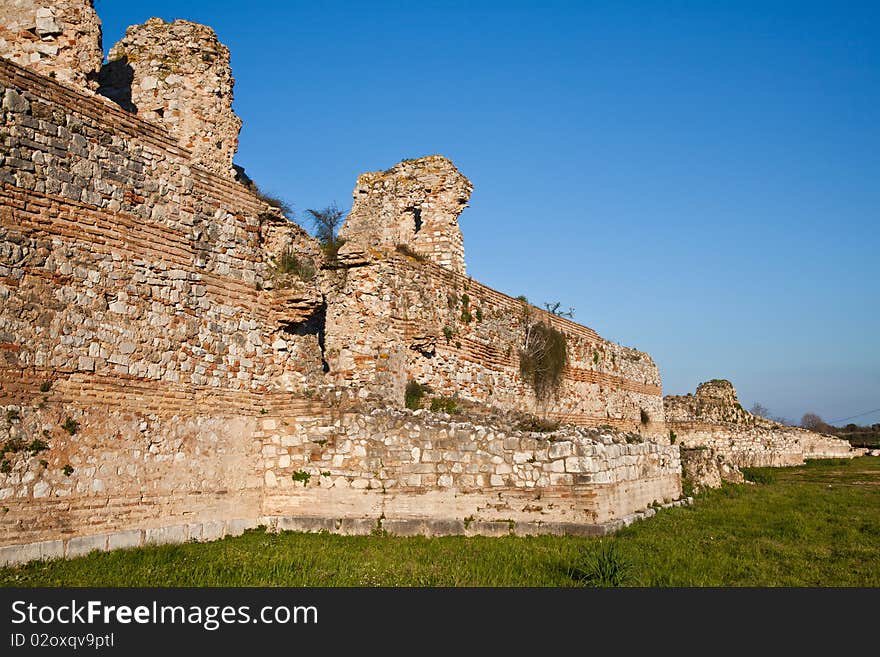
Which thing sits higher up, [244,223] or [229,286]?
[244,223]

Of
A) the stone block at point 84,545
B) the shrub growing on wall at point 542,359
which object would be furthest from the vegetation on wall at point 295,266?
the shrub growing on wall at point 542,359

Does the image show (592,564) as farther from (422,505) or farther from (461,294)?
(461,294)

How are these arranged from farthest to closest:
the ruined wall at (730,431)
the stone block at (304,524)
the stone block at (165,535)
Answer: the ruined wall at (730,431) < the stone block at (304,524) < the stone block at (165,535)

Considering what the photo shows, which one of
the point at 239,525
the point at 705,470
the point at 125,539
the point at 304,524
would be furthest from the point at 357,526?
the point at 705,470

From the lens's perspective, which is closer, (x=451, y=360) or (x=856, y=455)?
(x=451, y=360)

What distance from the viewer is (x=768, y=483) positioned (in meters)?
19.8

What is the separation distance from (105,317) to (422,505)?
4.94 m

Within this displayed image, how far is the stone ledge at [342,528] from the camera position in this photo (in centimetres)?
866

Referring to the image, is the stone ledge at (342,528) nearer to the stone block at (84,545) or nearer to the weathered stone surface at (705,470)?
the stone block at (84,545)

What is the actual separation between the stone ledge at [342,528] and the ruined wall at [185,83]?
17.8 feet

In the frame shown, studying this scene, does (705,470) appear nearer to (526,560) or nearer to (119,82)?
(526,560)

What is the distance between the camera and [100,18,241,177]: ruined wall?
37.5 ft

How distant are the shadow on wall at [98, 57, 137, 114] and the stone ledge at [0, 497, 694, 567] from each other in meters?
7.04

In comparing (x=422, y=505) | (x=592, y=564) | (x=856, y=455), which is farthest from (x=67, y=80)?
(x=856, y=455)
